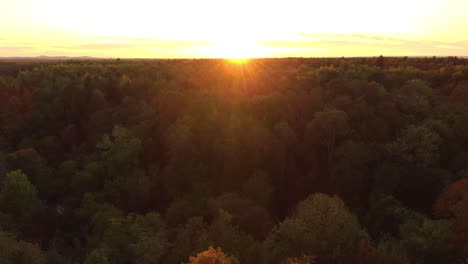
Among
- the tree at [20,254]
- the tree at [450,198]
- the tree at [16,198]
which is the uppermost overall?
the tree at [450,198]

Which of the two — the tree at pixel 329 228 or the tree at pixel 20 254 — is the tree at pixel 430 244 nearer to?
the tree at pixel 329 228

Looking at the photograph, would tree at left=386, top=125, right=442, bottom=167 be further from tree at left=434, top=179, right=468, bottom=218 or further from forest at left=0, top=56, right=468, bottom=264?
tree at left=434, top=179, right=468, bottom=218

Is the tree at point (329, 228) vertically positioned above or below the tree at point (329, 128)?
below

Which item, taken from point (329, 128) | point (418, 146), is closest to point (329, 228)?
point (418, 146)

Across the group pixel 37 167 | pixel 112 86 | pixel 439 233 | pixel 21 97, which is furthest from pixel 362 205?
pixel 21 97

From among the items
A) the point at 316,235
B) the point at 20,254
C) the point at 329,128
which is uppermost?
the point at 329,128

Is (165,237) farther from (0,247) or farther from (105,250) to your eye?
(0,247)

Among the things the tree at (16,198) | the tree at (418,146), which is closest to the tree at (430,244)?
the tree at (418,146)

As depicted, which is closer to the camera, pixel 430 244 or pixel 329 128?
pixel 430 244

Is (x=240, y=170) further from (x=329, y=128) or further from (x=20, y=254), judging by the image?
(x=20, y=254)
